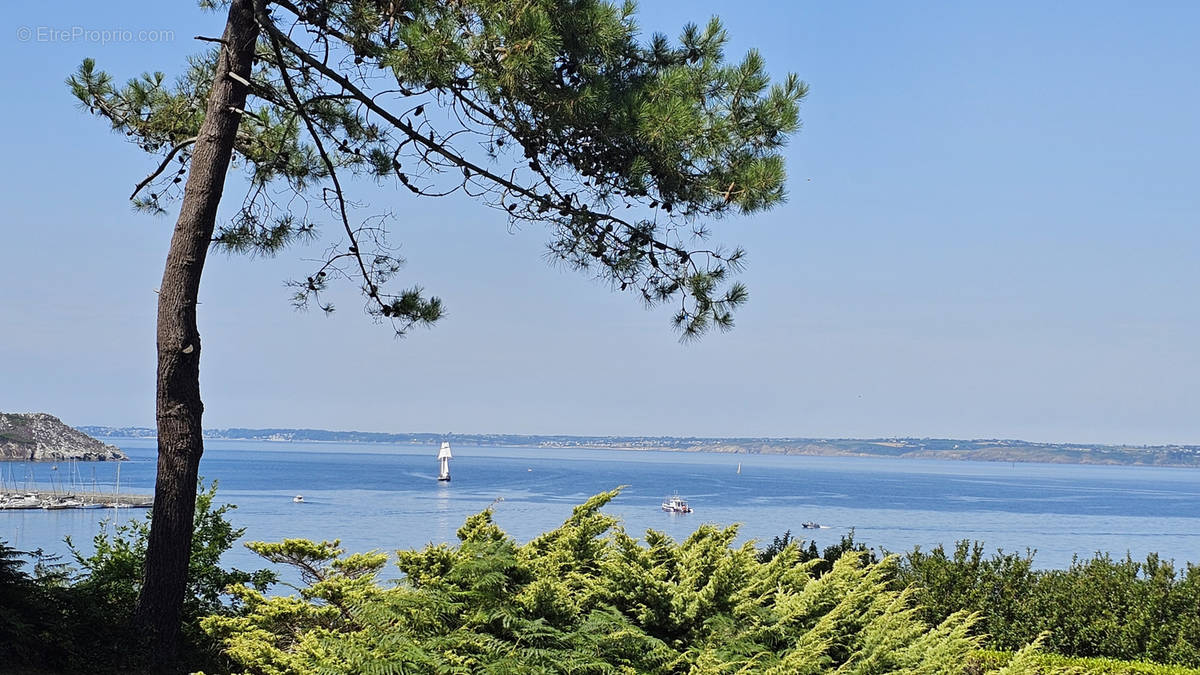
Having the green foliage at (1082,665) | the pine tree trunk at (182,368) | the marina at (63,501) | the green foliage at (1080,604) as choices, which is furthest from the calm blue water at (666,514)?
the pine tree trunk at (182,368)

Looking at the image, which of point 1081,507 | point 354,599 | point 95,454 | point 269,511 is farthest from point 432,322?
point 95,454

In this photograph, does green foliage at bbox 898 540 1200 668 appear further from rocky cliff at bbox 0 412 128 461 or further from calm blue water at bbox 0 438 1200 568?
rocky cliff at bbox 0 412 128 461

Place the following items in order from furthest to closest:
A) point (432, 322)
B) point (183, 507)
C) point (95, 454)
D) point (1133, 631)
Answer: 1. point (95, 454)
2. point (432, 322)
3. point (1133, 631)
4. point (183, 507)

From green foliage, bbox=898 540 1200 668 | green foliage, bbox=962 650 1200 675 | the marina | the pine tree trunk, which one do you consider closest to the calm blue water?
the marina

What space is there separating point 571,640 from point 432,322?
3.96m

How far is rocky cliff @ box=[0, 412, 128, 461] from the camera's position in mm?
123069

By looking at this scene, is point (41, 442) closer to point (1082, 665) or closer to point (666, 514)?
point (666, 514)

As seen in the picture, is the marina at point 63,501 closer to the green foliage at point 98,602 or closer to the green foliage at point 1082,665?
the green foliage at point 98,602

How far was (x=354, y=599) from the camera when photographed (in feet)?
15.9

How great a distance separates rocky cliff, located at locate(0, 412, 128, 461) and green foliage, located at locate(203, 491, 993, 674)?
13090cm

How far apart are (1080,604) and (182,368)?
6.16 m

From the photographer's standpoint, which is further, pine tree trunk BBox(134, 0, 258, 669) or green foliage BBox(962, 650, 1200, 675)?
green foliage BBox(962, 650, 1200, 675)

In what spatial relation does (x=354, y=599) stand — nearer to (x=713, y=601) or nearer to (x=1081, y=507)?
(x=713, y=601)

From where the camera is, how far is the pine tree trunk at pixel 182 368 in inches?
226
